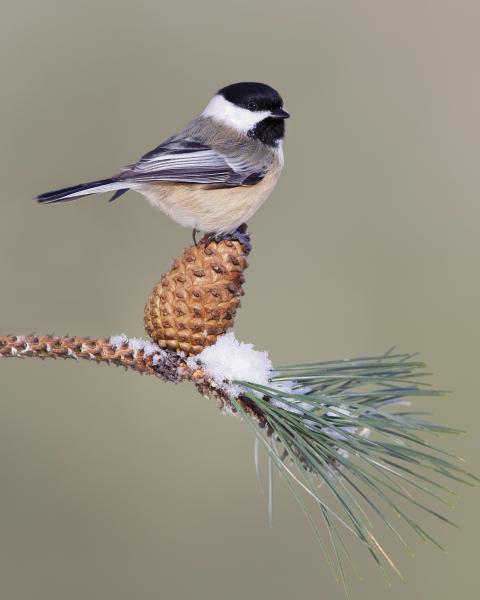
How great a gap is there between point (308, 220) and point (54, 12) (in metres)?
1.63

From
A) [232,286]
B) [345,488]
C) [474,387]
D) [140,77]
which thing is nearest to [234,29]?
[140,77]

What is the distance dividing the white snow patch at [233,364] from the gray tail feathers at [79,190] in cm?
55

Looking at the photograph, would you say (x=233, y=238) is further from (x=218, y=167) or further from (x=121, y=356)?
(x=218, y=167)

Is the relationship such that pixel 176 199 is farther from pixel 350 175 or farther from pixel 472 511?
pixel 350 175

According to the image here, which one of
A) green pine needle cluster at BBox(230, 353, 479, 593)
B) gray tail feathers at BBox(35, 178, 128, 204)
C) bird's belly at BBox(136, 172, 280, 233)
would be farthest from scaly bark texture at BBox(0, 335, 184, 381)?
bird's belly at BBox(136, 172, 280, 233)

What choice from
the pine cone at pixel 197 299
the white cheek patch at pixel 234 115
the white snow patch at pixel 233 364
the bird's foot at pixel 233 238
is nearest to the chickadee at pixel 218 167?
the white cheek patch at pixel 234 115

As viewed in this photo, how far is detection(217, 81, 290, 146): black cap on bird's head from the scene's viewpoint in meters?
2.08

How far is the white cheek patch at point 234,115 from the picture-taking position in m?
2.19

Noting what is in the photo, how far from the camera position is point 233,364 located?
1259 mm

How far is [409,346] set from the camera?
340cm

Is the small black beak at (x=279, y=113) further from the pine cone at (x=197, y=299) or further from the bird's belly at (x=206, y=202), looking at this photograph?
the pine cone at (x=197, y=299)

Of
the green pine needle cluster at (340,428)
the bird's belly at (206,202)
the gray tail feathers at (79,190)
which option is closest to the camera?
the green pine needle cluster at (340,428)

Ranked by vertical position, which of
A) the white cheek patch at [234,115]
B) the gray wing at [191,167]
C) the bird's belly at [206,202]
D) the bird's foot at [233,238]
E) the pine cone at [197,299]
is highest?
the white cheek patch at [234,115]

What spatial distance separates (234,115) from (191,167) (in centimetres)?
26
